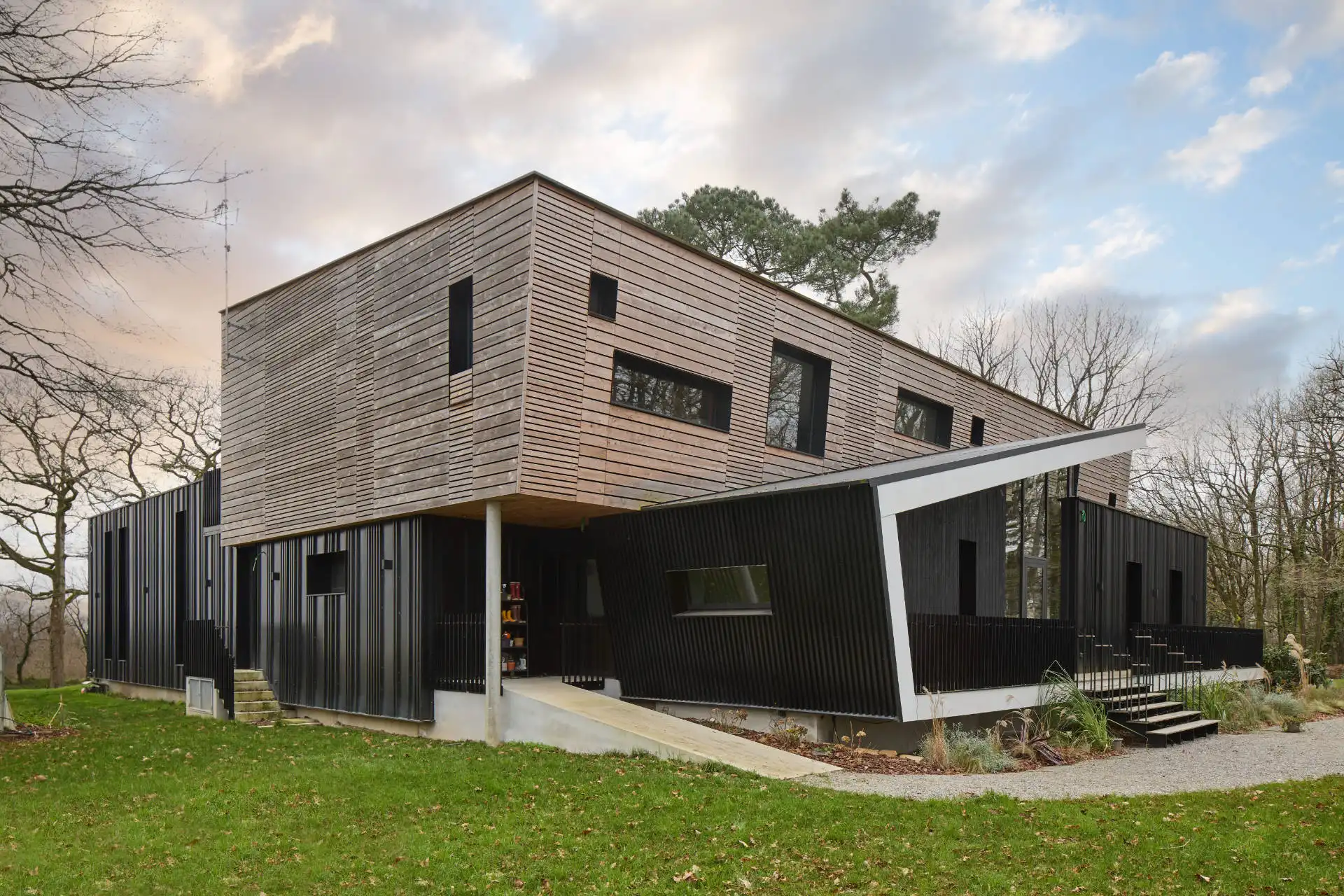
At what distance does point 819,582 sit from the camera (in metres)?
11.5

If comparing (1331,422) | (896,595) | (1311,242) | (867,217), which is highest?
(867,217)

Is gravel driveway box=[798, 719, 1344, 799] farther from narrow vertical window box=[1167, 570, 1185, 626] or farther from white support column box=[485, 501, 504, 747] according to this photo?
narrow vertical window box=[1167, 570, 1185, 626]

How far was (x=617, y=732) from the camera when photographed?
439 inches

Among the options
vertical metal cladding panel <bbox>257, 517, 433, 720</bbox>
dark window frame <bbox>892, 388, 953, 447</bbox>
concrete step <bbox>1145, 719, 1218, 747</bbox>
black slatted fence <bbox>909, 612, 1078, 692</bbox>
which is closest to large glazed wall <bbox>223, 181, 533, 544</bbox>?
vertical metal cladding panel <bbox>257, 517, 433, 720</bbox>

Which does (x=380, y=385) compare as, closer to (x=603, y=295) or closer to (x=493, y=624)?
(x=603, y=295)

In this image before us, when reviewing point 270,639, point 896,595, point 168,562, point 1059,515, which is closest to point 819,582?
point 896,595

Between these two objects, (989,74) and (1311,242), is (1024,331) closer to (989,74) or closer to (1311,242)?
(1311,242)

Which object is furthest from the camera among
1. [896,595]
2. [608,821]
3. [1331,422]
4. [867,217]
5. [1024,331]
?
[1024,331]

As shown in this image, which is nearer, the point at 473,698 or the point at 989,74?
the point at 473,698

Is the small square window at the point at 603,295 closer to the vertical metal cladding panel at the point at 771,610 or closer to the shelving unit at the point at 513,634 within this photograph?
the vertical metal cladding panel at the point at 771,610

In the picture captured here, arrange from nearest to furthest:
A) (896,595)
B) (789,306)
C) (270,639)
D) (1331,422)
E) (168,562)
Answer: (896,595) < (789,306) < (270,639) < (168,562) < (1331,422)

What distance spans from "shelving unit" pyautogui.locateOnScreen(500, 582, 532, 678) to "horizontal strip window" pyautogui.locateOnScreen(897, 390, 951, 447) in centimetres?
793

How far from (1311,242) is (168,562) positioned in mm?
24197

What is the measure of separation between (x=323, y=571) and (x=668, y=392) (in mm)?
6897
